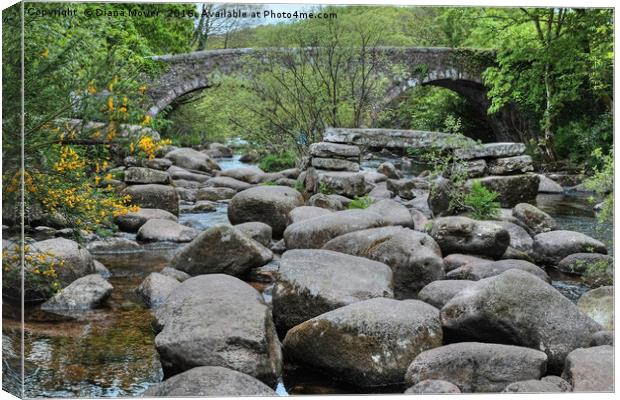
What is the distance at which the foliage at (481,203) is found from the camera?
1001 centimetres

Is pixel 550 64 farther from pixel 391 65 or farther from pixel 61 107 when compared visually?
pixel 61 107

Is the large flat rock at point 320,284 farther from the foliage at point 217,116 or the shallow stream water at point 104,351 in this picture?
the foliage at point 217,116

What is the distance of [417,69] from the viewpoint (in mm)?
10023

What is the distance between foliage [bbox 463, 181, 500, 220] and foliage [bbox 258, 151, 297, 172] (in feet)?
14.3

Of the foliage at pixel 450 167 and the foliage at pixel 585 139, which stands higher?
the foliage at pixel 585 139

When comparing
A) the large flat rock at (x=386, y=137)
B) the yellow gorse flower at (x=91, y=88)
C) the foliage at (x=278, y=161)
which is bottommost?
the foliage at (x=278, y=161)

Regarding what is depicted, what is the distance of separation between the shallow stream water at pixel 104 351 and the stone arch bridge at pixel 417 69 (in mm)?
2415

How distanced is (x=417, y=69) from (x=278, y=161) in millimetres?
5321

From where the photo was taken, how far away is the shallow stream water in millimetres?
4559

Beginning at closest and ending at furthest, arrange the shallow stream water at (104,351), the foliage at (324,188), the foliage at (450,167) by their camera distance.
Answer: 1. the shallow stream water at (104,351)
2. the foliage at (450,167)
3. the foliage at (324,188)

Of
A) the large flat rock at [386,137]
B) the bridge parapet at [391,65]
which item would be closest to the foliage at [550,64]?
the bridge parapet at [391,65]

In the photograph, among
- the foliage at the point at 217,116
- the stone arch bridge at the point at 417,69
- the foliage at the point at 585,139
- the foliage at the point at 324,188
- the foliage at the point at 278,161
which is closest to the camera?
the foliage at the point at 585,139

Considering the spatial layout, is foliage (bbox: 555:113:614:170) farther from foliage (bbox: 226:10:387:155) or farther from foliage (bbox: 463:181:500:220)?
foliage (bbox: 226:10:387:155)

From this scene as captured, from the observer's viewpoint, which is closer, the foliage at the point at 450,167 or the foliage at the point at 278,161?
the foliage at the point at 450,167
